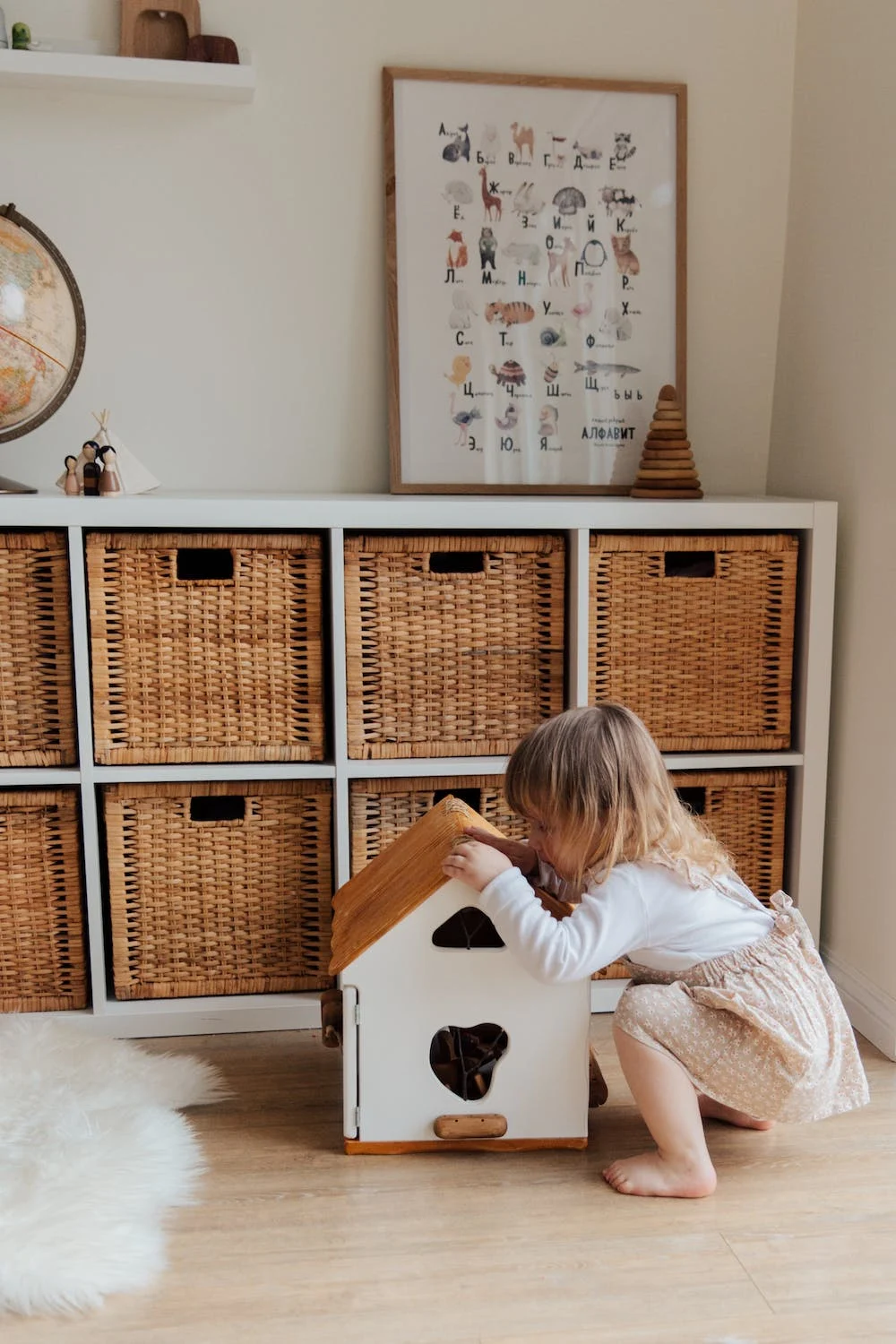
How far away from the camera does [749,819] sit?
1.96 meters

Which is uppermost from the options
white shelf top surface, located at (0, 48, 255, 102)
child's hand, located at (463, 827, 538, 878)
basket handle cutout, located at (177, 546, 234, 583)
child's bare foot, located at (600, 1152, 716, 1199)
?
white shelf top surface, located at (0, 48, 255, 102)

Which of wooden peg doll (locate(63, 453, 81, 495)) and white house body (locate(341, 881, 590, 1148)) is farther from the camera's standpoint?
wooden peg doll (locate(63, 453, 81, 495))

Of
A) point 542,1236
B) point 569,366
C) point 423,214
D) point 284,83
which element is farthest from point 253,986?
point 284,83

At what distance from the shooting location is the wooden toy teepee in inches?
79.7

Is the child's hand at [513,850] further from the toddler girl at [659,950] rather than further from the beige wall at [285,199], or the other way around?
the beige wall at [285,199]

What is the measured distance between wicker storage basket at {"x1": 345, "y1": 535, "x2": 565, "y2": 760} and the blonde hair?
38 centimetres

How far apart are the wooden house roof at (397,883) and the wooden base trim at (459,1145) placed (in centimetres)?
22

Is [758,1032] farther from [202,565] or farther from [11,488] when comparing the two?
[11,488]

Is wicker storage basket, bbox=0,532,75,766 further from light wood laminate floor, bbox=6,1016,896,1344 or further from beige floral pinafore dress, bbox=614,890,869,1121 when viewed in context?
beige floral pinafore dress, bbox=614,890,869,1121

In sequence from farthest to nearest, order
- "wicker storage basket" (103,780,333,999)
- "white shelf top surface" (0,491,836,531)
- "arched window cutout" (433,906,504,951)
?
"wicker storage basket" (103,780,333,999) < "white shelf top surface" (0,491,836,531) < "arched window cutout" (433,906,504,951)

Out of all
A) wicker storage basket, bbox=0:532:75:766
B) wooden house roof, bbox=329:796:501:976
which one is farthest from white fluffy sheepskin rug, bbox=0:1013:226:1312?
wicker storage basket, bbox=0:532:75:766

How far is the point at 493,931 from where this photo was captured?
1553mm

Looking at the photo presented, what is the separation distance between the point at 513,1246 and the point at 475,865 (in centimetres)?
41

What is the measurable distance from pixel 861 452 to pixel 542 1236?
122 cm
